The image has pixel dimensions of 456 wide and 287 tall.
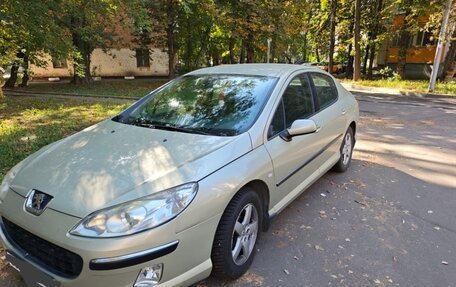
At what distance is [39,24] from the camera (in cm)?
866

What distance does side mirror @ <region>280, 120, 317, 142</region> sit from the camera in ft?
10.2

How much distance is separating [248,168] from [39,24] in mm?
8308

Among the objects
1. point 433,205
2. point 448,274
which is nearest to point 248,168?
point 448,274

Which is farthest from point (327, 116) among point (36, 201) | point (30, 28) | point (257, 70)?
point (30, 28)

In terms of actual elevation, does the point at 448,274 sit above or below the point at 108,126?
below

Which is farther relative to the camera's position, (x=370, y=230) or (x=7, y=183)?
(x=370, y=230)

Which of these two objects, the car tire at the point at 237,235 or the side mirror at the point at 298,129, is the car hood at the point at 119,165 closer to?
the car tire at the point at 237,235

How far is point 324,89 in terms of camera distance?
443cm

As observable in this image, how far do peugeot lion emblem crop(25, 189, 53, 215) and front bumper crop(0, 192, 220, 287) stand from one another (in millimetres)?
43

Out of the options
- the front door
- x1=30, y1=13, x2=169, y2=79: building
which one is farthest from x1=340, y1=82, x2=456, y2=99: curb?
x1=30, y1=13, x2=169, y2=79: building

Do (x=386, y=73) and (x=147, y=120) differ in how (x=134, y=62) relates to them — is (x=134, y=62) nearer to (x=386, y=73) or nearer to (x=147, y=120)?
(x=386, y=73)

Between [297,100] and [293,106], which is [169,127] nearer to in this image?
[293,106]

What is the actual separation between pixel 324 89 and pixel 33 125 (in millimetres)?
6179

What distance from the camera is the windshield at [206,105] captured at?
3039 mm
